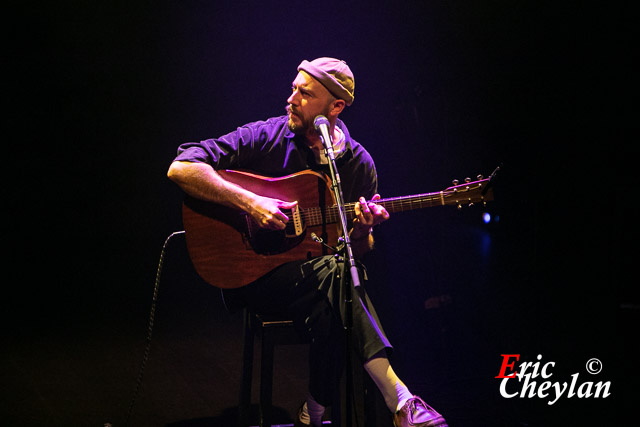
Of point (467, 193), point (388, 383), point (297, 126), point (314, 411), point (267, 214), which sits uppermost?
point (297, 126)

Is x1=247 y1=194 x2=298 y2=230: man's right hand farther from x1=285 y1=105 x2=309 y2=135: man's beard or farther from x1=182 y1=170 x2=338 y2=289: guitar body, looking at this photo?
x1=285 y1=105 x2=309 y2=135: man's beard

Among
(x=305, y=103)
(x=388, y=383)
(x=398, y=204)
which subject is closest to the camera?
(x=388, y=383)

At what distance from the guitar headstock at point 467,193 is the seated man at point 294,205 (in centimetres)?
32

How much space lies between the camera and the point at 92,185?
4.25 m

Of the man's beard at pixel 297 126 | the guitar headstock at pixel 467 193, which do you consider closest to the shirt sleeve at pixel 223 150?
the man's beard at pixel 297 126

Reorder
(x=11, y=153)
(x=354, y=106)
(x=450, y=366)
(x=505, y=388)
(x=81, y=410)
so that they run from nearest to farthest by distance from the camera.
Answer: (x=81, y=410)
(x=505, y=388)
(x=450, y=366)
(x=11, y=153)
(x=354, y=106)

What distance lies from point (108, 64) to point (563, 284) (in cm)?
386

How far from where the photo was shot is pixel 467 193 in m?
2.49

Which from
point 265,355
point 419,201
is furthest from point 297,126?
point 265,355

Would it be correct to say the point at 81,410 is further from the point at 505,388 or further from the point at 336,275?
the point at 505,388

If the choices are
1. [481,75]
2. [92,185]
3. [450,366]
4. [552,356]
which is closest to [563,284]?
[552,356]

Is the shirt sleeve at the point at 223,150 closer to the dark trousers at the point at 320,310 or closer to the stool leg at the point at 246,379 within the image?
the dark trousers at the point at 320,310

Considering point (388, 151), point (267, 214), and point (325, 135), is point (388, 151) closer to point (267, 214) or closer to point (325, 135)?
point (267, 214)

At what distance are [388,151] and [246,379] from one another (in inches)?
97.1
